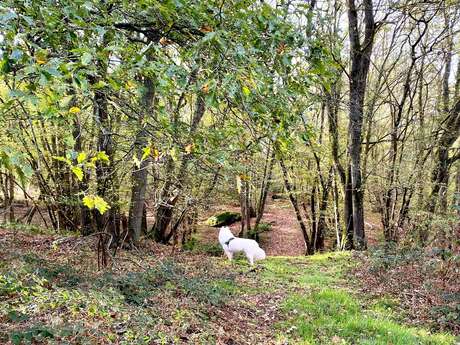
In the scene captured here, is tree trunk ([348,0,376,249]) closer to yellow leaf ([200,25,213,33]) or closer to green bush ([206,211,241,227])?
yellow leaf ([200,25,213,33])

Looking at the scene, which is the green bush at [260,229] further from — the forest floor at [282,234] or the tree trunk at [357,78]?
the tree trunk at [357,78]

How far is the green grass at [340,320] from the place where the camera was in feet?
15.4

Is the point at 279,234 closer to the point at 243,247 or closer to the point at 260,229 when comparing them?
the point at 260,229

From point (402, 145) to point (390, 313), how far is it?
25.7 feet

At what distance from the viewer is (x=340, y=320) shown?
524 cm

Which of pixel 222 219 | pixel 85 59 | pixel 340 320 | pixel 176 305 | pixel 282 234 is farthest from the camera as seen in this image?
pixel 222 219

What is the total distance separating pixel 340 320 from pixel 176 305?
2.27 meters

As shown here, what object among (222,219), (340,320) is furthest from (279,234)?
(340,320)

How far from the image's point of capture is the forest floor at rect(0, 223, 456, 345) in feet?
11.4

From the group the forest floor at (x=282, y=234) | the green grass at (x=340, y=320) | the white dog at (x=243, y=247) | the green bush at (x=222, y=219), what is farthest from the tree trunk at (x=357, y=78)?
the green bush at (x=222, y=219)

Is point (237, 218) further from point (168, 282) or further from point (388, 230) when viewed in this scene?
point (168, 282)

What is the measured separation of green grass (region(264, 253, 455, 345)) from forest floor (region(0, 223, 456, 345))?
14 mm

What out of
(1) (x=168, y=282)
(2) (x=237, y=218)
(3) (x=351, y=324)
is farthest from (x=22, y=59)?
(2) (x=237, y=218)

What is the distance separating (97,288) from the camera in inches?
184
